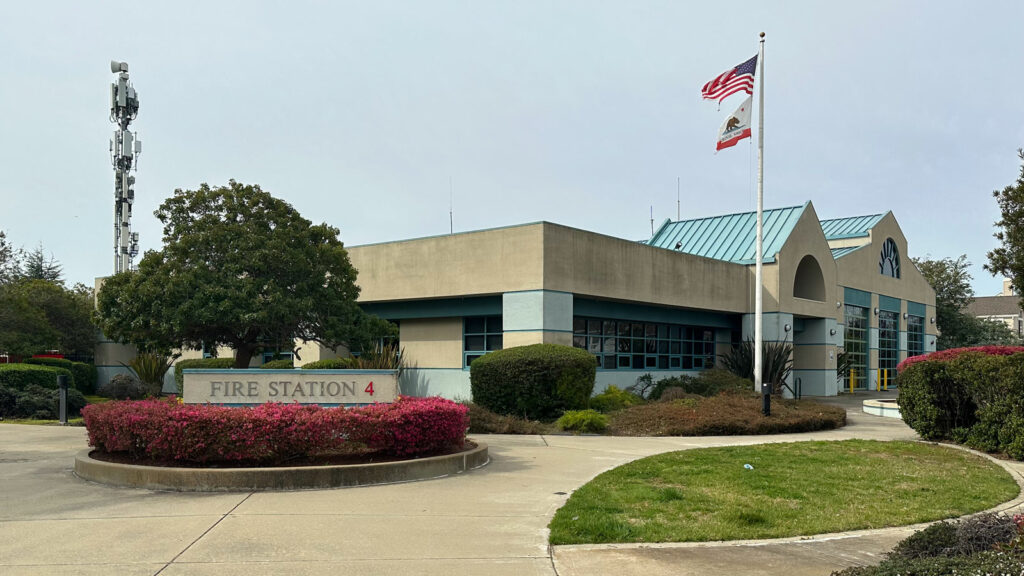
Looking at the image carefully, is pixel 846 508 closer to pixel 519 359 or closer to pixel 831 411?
pixel 519 359

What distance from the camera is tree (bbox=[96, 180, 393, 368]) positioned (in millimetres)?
17812

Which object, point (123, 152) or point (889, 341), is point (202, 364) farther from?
point (889, 341)

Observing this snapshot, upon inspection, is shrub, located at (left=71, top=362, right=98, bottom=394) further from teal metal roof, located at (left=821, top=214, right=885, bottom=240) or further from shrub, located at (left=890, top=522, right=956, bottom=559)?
teal metal roof, located at (left=821, top=214, right=885, bottom=240)

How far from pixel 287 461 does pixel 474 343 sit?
1312cm

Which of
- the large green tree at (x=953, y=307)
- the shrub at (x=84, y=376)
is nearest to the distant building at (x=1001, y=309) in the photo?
the large green tree at (x=953, y=307)

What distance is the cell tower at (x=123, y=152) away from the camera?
38.6 m

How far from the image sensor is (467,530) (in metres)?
7.66

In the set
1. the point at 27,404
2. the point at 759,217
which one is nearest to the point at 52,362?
the point at 27,404

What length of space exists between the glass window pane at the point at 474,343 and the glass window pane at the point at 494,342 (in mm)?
290

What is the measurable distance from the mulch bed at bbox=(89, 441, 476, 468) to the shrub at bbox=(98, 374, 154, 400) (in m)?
19.0

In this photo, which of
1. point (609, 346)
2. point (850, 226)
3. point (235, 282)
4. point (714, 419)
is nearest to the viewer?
point (714, 419)

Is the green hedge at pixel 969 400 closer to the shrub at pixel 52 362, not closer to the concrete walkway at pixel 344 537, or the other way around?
the concrete walkway at pixel 344 537

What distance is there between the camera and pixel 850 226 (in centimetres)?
4028

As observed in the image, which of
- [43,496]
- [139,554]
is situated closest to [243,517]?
[139,554]
